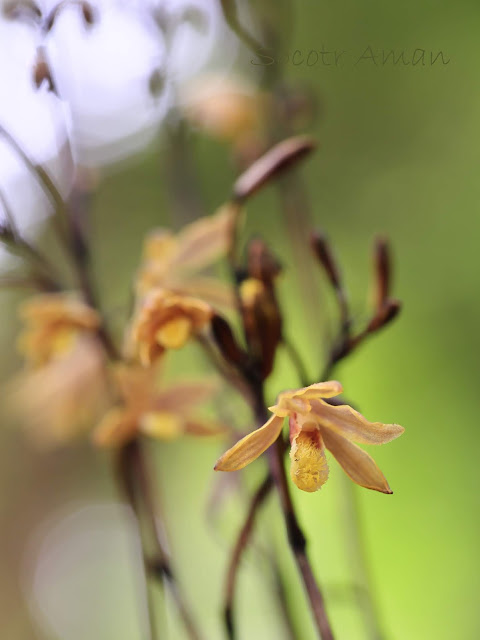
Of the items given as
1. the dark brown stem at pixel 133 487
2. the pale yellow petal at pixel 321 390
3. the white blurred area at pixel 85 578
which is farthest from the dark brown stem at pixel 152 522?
the white blurred area at pixel 85 578

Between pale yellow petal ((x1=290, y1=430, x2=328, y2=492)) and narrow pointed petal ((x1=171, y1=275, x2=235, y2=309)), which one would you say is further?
narrow pointed petal ((x1=171, y1=275, x2=235, y2=309))

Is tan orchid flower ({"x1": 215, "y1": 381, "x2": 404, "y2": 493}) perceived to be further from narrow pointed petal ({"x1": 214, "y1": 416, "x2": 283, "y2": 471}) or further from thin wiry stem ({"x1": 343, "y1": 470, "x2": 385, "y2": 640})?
thin wiry stem ({"x1": 343, "y1": 470, "x2": 385, "y2": 640})

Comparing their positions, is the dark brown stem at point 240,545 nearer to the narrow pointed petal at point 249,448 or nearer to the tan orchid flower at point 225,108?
the narrow pointed petal at point 249,448

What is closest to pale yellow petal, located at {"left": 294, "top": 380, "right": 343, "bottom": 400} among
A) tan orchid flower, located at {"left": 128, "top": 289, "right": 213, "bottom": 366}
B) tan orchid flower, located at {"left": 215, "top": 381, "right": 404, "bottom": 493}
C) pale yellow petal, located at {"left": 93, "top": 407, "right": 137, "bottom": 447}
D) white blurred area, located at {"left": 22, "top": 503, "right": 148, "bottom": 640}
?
tan orchid flower, located at {"left": 215, "top": 381, "right": 404, "bottom": 493}

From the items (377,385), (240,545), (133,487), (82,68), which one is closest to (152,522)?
(133,487)

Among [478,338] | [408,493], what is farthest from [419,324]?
[408,493]

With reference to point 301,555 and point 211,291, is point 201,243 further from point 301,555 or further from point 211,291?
point 301,555
